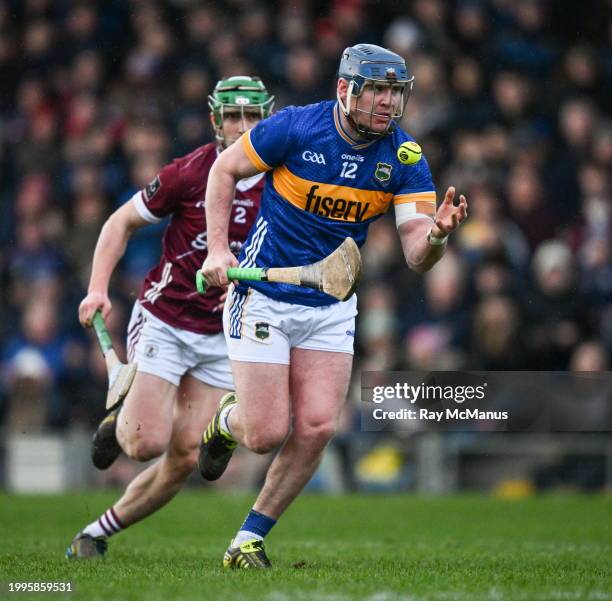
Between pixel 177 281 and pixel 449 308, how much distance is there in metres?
5.26

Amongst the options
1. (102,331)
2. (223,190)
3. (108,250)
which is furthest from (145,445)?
(223,190)

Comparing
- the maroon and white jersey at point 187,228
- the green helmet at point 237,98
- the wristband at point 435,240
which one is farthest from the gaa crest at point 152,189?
the wristband at point 435,240

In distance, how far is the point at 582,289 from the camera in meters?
12.0

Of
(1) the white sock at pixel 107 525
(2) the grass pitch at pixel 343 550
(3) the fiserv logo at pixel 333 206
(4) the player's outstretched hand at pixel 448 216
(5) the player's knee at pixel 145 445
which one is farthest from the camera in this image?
(1) the white sock at pixel 107 525

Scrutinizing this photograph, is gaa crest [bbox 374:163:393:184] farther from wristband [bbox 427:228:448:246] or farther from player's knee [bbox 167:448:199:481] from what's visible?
player's knee [bbox 167:448:199:481]

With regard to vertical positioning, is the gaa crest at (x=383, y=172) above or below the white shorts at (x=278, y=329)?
above

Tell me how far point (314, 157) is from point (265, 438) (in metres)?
1.29

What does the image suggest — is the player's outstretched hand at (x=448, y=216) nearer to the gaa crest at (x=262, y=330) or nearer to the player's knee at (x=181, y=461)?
the gaa crest at (x=262, y=330)

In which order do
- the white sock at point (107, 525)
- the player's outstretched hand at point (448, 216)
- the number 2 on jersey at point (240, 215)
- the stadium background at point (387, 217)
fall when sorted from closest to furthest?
the player's outstretched hand at point (448, 216), the number 2 on jersey at point (240, 215), the white sock at point (107, 525), the stadium background at point (387, 217)

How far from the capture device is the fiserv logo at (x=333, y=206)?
6.40 meters

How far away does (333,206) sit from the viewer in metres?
6.42

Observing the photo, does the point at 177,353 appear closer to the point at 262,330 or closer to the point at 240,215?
the point at 240,215

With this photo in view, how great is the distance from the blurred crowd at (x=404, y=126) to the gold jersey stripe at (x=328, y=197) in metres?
5.36

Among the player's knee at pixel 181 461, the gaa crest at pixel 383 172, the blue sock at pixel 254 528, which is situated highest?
the gaa crest at pixel 383 172
